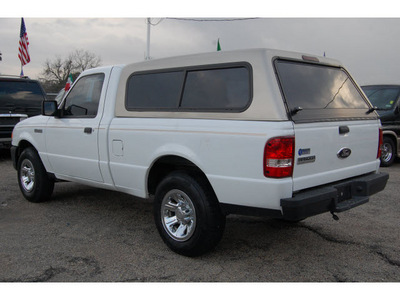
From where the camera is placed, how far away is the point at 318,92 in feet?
12.3

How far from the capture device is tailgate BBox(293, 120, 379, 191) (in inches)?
126

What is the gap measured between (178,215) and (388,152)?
7068 millimetres

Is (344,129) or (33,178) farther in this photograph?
(33,178)

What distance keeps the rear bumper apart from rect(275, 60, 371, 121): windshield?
634mm

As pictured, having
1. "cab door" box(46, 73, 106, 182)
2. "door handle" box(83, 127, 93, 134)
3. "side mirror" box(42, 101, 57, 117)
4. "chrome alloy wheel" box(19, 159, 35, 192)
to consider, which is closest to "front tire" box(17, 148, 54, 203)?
"chrome alloy wheel" box(19, 159, 35, 192)

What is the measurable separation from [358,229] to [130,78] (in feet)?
10.5

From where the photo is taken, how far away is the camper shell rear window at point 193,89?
339 centimetres

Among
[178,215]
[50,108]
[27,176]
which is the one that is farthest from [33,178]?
[178,215]

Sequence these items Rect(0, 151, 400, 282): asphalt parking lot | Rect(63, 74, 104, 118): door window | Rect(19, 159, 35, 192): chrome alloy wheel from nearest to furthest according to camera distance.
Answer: Rect(0, 151, 400, 282): asphalt parking lot < Rect(63, 74, 104, 118): door window < Rect(19, 159, 35, 192): chrome alloy wheel

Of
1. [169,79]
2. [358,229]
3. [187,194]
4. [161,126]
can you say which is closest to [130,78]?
[169,79]

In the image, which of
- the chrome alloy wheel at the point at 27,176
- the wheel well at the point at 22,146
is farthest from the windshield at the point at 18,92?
the chrome alloy wheel at the point at 27,176

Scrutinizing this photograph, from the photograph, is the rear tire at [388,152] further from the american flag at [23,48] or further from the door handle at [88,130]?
the american flag at [23,48]

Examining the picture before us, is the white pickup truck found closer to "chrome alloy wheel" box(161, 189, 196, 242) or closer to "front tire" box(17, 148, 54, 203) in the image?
"chrome alloy wheel" box(161, 189, 196, 242)

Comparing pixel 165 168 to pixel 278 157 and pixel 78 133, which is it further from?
pixel 278 157
